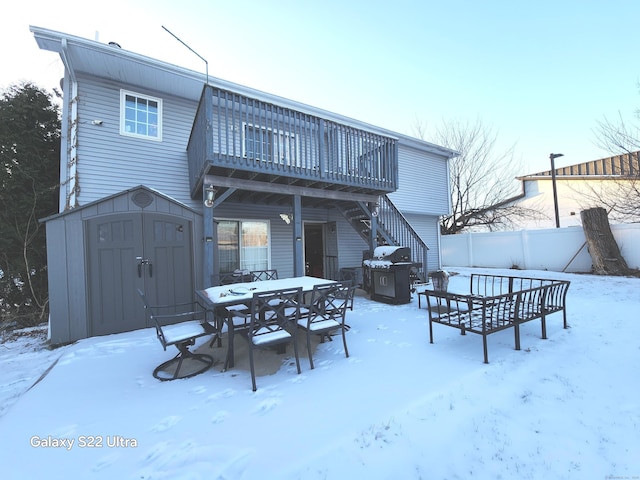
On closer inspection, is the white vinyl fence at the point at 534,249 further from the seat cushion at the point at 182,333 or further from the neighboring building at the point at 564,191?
the seat cushion at the point at 182,333

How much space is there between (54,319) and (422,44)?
12639 millimetres

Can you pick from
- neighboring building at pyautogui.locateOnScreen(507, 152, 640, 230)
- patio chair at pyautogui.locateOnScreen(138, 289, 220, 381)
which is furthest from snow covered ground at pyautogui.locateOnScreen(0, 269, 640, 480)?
neighboring building at pyautogui.locateOnScreen(507, 152, 640, 230)

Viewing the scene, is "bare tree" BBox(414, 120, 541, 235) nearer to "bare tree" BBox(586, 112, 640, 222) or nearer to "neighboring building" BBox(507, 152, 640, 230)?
"neighboring building" BBox(507, 152, 640, 230)

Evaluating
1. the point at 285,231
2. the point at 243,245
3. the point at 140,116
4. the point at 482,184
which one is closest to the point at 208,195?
the point at 243,245

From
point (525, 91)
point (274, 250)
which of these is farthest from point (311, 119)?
point (525, 91)

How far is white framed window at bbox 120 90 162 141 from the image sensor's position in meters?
6.05

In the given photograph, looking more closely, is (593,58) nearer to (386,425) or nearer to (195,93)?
(195,93)

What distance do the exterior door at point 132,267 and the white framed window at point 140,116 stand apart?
2.52 meters

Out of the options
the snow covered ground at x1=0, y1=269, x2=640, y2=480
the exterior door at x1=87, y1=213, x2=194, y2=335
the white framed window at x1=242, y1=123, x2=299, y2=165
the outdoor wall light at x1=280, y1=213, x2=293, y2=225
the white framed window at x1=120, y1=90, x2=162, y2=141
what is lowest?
the snow covered ground at x1=0, y1=269, x2=640, y2=480

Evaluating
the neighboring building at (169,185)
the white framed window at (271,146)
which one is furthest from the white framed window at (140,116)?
the white framed window at (271,146)

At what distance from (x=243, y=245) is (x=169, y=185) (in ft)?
7.34

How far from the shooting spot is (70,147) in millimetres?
5469

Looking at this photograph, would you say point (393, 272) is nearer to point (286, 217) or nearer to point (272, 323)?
point (286, 217)

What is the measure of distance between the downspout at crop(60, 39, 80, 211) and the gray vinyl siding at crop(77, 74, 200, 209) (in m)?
0.08
